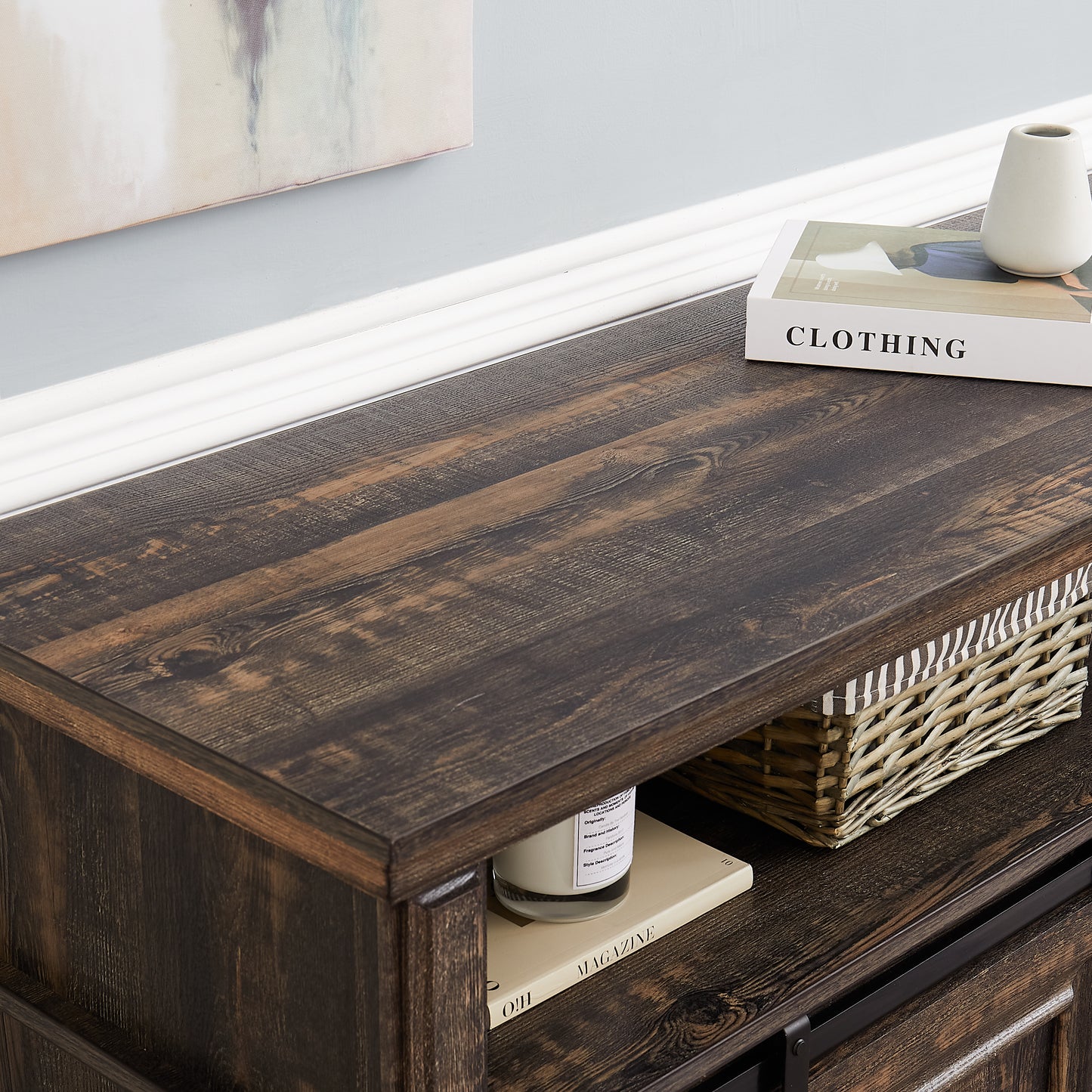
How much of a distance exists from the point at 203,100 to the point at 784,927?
556 millimetres

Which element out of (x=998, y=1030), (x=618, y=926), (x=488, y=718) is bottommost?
(x=998, y=1030)

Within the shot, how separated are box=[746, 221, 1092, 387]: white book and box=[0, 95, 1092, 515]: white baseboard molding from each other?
0.46 ft

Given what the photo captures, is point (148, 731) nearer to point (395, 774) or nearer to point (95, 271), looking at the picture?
point (395, 774)

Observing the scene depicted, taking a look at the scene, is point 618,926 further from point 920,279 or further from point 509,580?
point 920,279

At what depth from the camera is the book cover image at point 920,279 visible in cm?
98

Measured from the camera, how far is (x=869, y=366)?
1.00 m

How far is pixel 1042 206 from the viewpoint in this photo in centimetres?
102

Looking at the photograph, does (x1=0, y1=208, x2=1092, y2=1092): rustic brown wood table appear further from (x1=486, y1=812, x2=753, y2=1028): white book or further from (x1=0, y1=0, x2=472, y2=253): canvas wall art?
(x1=0, y1=0, x2=472, y2=253): canvas wall art

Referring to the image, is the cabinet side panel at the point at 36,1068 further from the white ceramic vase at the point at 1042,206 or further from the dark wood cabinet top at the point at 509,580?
the white ceramic vase at the point at 1042,206

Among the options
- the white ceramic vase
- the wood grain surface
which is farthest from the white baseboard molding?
the wood grain surface

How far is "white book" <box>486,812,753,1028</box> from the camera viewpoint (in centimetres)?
77

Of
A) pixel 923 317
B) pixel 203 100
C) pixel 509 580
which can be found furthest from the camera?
pixel 923 317

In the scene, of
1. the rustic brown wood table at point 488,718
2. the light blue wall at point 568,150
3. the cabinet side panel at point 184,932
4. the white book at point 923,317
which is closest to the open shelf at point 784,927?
the rustic brown wood table at point 488,718

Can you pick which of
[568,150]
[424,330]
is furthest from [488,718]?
[568,150]
